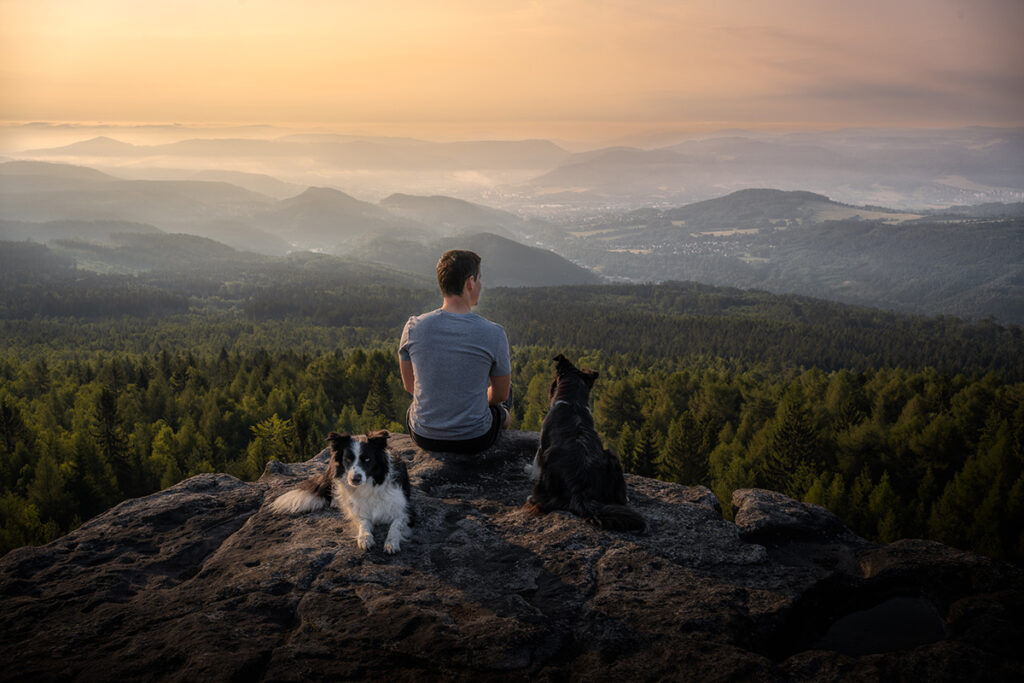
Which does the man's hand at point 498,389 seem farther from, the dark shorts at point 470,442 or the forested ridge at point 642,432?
the forested ridge at point 642,432

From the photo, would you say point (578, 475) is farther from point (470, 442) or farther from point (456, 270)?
point (456, 270)

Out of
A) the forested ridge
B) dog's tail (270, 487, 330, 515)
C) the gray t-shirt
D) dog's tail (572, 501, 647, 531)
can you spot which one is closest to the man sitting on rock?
the gray t-shirt

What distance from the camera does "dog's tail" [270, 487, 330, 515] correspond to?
9.84 meters

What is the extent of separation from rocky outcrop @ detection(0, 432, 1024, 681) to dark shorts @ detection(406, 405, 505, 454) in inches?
59.2

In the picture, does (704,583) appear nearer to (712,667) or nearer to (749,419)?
(712,667)

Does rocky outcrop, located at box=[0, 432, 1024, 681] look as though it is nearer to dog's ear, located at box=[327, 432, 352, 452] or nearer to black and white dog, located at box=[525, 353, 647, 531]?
black and white dog, located at box=[525, 353, 647, 531]

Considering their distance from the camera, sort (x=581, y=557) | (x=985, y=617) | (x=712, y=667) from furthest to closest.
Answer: (x=581, y=557), (x=985, y=617), (x=712, y=667)

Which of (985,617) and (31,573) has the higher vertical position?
(985,617)

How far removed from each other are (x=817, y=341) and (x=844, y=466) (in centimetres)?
15072

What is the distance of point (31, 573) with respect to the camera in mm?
8484

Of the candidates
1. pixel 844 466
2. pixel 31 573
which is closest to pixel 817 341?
pixel 844 466

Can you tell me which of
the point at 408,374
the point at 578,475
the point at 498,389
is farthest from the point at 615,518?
the point at 408,374

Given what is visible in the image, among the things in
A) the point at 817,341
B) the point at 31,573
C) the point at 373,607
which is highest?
the point at 373,607

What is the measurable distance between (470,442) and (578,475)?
2959mm
